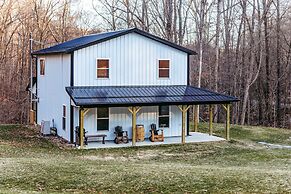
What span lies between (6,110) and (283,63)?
2438 centimetres

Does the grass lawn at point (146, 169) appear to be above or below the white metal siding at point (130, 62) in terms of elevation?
below

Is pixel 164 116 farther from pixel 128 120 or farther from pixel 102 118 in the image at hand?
pixel 102 118

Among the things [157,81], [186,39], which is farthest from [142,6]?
[157,81]

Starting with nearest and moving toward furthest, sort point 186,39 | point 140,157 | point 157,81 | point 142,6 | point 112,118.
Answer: point 140,157, point 112,118, point 157,81, point 142,6, point 186,39

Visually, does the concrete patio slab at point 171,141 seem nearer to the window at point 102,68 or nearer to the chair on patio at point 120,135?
the chair on patio at point 120,135

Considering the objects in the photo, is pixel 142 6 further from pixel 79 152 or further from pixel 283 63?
pixel 79 152

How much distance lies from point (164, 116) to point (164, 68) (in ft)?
8.35

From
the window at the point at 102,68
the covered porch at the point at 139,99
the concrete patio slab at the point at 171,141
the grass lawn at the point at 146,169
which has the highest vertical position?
the window at the point at 102,68

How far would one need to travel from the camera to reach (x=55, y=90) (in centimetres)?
2425

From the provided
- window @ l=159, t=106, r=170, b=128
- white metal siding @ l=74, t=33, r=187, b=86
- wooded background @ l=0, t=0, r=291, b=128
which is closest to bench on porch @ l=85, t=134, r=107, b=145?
white metal siding @ l=74, t=33, r=187, b=86

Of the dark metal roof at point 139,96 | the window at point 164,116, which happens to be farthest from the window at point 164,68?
the window at point 164,116

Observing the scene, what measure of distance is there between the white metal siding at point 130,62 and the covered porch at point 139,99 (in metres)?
0.38

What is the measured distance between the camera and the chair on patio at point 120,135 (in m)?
21.5

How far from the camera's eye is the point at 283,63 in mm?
39938
